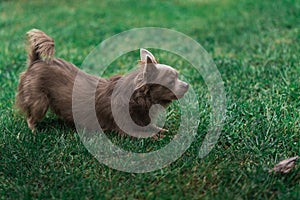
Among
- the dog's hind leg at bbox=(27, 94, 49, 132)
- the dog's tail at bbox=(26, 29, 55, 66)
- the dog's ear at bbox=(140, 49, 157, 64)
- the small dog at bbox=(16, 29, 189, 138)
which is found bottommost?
the dog's hind leg at bbox=(27, 94, 49, 132)

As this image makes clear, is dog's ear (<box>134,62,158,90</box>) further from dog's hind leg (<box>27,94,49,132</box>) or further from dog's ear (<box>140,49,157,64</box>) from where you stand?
dog's hind leg (<box>27,94,49,132</box>)

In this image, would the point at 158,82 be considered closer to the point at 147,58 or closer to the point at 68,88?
the point at 147,58

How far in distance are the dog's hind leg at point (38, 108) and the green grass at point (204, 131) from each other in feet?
0.33

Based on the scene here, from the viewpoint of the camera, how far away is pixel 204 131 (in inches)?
152

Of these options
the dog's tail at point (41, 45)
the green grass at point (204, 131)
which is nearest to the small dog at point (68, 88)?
the dog's tail at point (41, 45)

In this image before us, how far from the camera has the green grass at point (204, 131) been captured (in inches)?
121

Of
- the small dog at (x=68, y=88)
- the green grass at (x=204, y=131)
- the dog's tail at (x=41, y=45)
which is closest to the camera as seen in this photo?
the green grass at (x=204, y=131)

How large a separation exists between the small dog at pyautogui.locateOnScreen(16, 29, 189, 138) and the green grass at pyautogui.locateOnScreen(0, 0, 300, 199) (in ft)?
0.61

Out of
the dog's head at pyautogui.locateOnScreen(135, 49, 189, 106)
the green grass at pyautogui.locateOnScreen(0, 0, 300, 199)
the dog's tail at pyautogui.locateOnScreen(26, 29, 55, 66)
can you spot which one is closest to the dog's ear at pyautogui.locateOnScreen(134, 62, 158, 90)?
the dog's head at pyautogui.locateOnScreen(135, 49, 189, 106)

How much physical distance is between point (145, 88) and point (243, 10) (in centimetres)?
478

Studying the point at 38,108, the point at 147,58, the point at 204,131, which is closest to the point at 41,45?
the point at 38,108

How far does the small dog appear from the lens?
369 centimetres

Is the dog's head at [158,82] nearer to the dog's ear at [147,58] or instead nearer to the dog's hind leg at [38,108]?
the dog's ear at [147,58]

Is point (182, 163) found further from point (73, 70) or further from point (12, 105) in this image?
point (12, 105)
